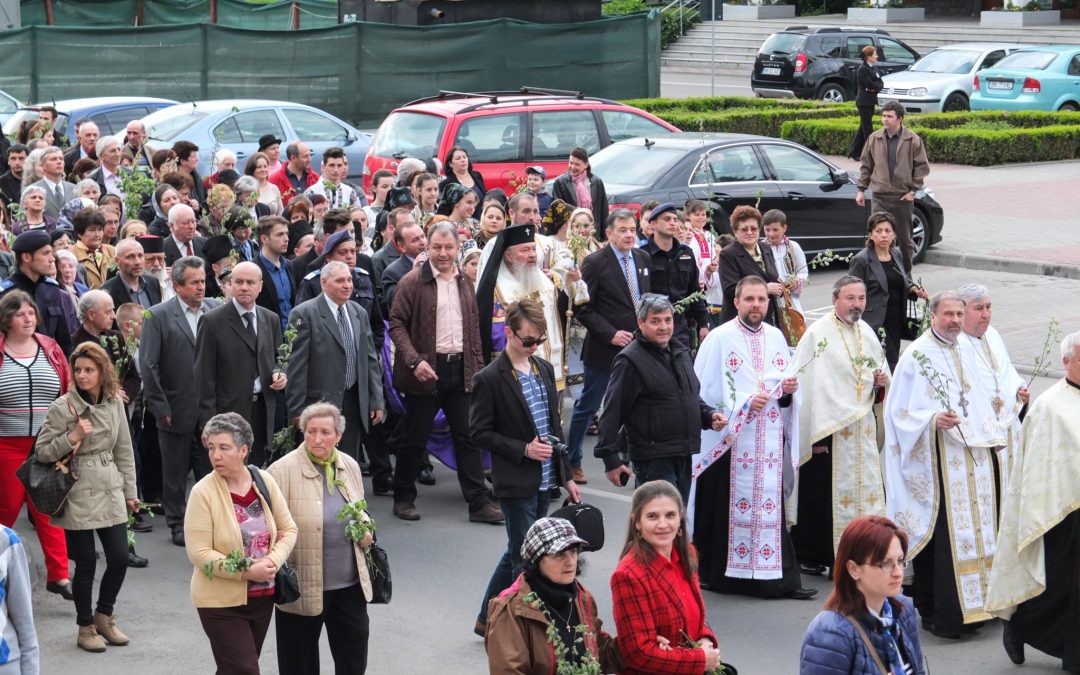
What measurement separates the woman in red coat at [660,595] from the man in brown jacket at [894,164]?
35.9 ft

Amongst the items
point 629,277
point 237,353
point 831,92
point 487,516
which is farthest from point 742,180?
point 831,92

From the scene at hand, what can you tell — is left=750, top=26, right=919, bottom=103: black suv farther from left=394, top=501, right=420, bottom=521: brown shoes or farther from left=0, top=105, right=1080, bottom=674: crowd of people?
left=394, top=501, right=420, bottom=521: brown shoes

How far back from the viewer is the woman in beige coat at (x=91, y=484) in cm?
792

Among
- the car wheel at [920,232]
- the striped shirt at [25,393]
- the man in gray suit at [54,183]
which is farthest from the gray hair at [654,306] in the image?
the car wheel at [920,232]

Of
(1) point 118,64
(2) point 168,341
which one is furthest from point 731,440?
(1) point 118,64

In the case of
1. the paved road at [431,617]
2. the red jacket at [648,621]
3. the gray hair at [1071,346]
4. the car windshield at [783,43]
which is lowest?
the paved road at [431,617]

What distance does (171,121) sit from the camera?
19.6 m

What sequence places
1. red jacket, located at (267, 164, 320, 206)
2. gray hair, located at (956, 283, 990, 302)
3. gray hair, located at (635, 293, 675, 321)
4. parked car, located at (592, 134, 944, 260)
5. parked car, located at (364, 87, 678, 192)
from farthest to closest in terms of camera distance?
parked car, located at (364, 87, 678, 192) → parked car, located at (592, 134, 944, 260) → red jacket, located at (267, 164, 320, 206) → gray hair, located at (956, 283, 990, 302) → gray hair, located at (635, 293, 675, 321)

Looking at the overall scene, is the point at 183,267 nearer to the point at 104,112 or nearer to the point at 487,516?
the point at 487,516

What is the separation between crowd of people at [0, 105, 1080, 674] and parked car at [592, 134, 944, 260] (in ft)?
12.4

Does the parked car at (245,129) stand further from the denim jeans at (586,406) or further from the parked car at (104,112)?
the denim jeans at (586,406)

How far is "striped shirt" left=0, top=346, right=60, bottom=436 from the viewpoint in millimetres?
8516

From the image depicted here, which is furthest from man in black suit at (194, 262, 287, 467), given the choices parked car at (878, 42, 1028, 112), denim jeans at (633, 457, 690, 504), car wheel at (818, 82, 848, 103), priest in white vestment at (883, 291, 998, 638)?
car wheel at (818, 82, 848, 103)

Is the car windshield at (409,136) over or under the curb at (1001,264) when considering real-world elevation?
over
